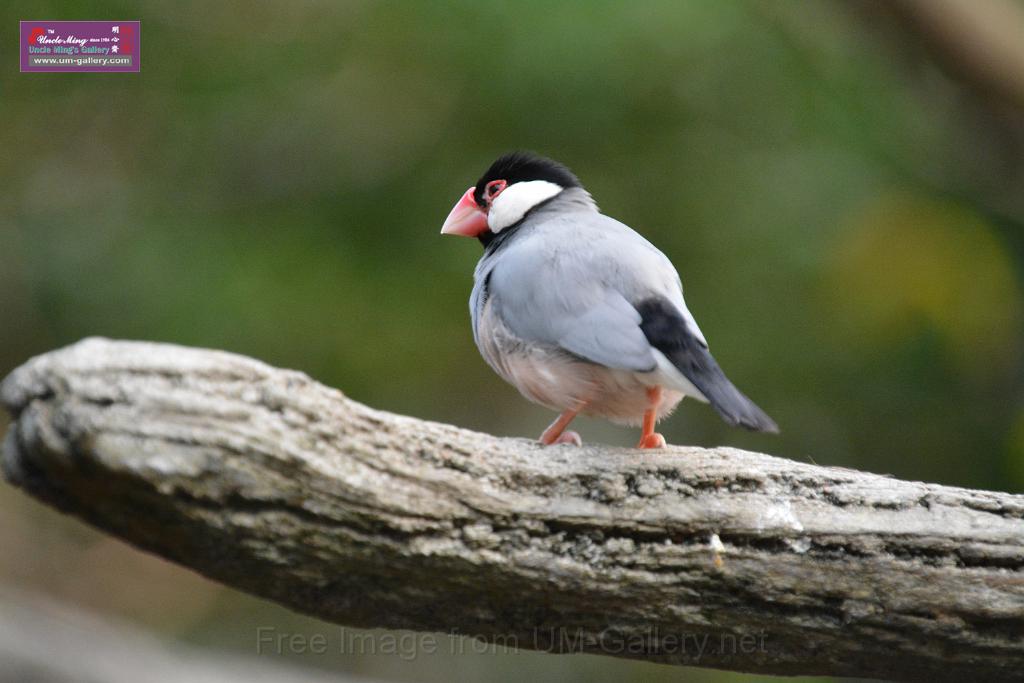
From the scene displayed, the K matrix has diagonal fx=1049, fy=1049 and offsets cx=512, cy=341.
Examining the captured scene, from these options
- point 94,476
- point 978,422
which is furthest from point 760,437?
point 94,476

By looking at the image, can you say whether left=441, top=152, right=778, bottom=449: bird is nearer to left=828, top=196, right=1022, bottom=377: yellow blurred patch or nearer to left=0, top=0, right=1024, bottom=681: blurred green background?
left=0, top=0, right=1024, bottom=681: blurred green background

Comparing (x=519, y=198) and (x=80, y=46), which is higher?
(x=80, y=46)

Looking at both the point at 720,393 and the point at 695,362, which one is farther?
the point at 695,362

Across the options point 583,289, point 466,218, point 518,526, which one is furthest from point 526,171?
point 518,526

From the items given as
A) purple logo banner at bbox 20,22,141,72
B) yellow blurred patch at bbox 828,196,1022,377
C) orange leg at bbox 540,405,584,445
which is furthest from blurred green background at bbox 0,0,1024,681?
orange leg at bbox 540,405,584,445

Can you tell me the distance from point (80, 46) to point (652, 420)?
454 cm

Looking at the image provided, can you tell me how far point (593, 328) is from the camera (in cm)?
324

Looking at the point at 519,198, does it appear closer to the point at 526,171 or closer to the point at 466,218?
the point at 526,171

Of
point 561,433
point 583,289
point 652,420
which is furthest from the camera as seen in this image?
point 561,433

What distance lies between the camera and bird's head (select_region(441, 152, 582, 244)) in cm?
438

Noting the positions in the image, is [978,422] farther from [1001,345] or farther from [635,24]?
[635,24]

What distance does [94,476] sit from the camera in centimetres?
225

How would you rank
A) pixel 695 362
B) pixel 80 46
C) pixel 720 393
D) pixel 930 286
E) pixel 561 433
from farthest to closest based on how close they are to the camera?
pixel 930 286
pixel 80 46
pixel 561 433
pixel 695 362
pixel 720 393

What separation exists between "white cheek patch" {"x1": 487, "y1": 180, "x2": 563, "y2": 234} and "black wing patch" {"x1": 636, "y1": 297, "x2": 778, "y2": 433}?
1.20 m
